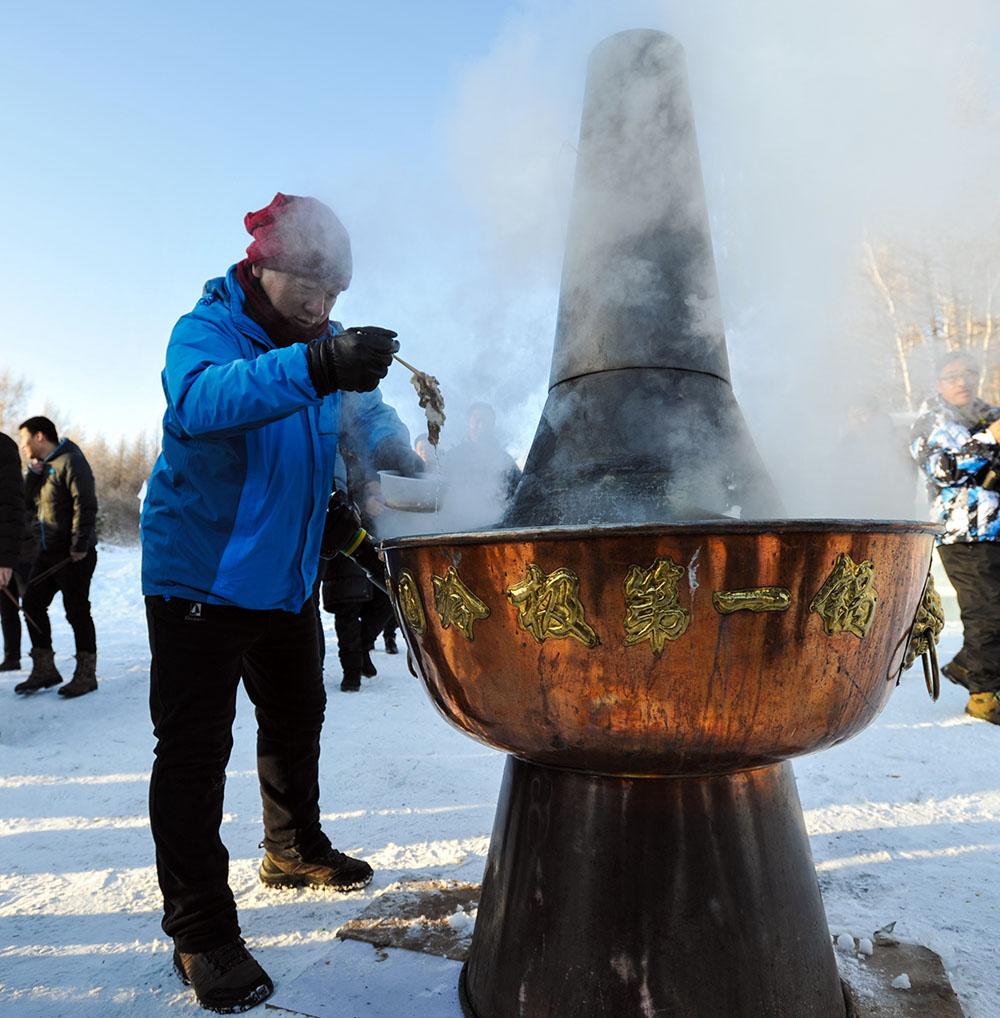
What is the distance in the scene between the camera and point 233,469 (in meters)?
1.78

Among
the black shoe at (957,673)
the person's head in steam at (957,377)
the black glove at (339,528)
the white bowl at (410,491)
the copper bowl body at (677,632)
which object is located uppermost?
the person's head in steam at (957,377)

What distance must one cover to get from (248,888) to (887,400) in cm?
304

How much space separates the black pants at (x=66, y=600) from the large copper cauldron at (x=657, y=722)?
4432mm

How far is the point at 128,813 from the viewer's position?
2.95 metres

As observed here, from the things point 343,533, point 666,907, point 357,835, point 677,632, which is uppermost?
point 343,533

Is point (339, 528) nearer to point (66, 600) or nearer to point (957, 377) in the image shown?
point (957, 377)

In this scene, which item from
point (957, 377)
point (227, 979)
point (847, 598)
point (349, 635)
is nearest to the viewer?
point (847, 598)

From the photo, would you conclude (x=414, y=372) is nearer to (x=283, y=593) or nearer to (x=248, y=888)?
(x=283, y=593)

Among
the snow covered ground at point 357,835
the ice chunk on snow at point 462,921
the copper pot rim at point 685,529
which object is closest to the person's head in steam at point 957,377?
the snow covered ground at point 357,835

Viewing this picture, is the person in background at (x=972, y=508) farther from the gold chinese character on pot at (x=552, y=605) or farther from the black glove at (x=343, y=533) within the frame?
the gold chinese character on pot at (x=552, y=605)

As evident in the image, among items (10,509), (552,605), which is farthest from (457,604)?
(10,509)

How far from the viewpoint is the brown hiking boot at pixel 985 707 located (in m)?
3.95

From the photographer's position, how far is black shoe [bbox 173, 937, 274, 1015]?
1651mm

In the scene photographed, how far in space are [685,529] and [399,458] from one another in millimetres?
1383
